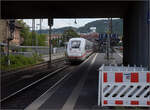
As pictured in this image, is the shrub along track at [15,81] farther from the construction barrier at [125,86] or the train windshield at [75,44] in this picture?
the train windshield at [75,44]

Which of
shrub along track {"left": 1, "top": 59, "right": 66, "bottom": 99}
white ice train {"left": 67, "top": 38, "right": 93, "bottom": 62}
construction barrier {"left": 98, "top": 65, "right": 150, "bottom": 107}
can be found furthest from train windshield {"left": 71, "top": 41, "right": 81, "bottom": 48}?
construction barrier {"left": 98, "top": 65, "right": 150, "bottom": 107}

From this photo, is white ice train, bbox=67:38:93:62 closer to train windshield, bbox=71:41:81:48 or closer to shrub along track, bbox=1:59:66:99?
train windshield, bbox=71:41:81:48

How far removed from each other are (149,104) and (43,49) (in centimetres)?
5726

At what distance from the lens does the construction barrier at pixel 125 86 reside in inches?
303

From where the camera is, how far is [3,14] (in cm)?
2225

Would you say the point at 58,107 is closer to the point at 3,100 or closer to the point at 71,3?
the point at 3,100

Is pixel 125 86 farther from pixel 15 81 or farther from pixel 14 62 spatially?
pixel 14 62

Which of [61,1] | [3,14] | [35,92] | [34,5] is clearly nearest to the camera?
[35,92]

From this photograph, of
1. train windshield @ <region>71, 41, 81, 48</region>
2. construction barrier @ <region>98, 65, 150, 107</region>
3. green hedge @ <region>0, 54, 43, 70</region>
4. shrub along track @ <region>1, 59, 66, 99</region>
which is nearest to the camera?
construction barrier @ <region>98, 65, 150, 107</region>

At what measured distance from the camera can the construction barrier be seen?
25.3ft

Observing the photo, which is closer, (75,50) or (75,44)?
(75,50)

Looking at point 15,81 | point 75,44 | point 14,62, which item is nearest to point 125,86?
point 15,81

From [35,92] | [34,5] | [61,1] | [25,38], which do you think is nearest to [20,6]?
[34,5]

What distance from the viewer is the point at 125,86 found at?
777cm
